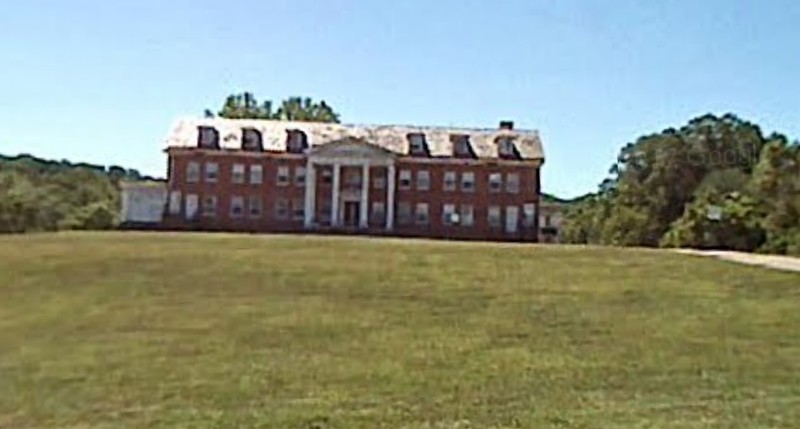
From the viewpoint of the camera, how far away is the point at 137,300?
73.3ft

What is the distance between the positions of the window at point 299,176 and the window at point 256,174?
6.47ft

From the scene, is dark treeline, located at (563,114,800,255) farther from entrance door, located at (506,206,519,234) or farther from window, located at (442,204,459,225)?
window, located at (442,204,459,225)

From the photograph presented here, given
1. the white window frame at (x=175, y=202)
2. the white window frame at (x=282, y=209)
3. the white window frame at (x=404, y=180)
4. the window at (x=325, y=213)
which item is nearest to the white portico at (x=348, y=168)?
the window at (x=325, y=213)

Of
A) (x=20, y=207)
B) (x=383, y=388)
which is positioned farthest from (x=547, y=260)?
(x=20, y=207)

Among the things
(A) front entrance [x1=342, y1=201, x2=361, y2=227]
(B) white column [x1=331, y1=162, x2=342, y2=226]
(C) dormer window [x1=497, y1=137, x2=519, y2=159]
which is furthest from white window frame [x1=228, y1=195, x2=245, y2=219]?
(C) dormer window [x1=497, y1=137, x2=519, y2=159]

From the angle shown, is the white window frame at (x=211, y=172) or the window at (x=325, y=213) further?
the window at (x=325, y=213)

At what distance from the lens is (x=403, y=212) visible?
74438 millimetres

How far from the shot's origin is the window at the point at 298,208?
7381 cm

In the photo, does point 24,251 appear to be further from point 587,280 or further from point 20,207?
point 20,207

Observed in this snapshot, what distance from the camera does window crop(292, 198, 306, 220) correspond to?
242ft

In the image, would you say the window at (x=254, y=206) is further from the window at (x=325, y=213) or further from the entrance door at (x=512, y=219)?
the entrance door at (x=512, y=219)

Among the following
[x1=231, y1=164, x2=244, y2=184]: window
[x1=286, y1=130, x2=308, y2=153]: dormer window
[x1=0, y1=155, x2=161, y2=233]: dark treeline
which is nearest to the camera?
[x1=231, y1=164, x2=244, y2=184]: window

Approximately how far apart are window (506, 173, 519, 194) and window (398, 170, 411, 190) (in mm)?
5757

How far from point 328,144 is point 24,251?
137ft
